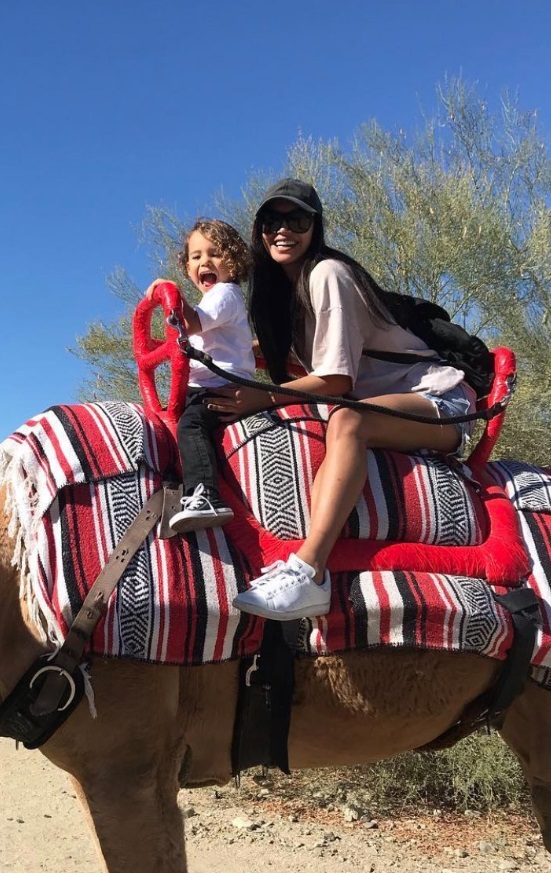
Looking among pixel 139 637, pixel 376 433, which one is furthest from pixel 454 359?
pixel 139 637

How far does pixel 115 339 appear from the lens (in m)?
9.44

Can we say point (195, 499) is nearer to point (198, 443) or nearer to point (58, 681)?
point (198, 443)

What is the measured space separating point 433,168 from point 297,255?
23.4 feet

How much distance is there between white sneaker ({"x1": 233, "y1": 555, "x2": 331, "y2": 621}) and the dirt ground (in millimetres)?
2639

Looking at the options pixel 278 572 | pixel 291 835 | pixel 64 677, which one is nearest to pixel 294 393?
pixel 278 572

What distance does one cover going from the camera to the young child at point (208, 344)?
218cm

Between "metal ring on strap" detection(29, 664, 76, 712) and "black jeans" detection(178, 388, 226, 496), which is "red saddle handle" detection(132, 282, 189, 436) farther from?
"metal ring on strap" detection(29, 664, 76, 712)

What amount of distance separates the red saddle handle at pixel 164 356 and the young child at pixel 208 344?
6cm

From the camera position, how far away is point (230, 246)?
9.62ft

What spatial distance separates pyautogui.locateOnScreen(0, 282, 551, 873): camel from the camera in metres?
2.06

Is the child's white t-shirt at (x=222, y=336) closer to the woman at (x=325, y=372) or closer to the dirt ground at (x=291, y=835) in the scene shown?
the woman at (x=325, y=372)

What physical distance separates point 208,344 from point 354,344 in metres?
0.52

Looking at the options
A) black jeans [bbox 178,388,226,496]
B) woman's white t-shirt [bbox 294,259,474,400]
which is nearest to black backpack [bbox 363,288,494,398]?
woman's white t-shirt [bbox 294,259,474,400]

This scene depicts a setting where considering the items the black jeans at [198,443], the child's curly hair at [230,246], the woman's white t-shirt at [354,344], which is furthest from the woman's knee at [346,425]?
the child's curly hair at [230,246]
